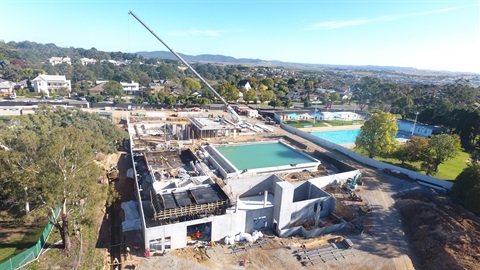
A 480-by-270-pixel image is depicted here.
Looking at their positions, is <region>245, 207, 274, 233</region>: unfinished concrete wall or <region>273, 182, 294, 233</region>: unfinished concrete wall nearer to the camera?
<region>273, 182, 294, 233</region>: unfinished concrete wall

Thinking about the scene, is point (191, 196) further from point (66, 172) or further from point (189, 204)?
point (66, 172)

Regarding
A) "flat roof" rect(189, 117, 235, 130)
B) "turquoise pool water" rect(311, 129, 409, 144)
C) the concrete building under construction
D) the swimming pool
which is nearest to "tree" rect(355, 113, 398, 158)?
the concrete building under construction

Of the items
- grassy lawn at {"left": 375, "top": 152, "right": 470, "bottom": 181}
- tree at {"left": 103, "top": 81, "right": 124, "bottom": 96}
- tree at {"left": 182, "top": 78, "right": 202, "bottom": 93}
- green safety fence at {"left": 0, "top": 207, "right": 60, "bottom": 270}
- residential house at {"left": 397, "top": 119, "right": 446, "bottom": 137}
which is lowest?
green safety fence at {"left": 0, "top": 207, "right": 60, "bottom": 270}

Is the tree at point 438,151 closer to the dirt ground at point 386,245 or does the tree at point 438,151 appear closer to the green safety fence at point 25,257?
the dirt ground at point 386,245

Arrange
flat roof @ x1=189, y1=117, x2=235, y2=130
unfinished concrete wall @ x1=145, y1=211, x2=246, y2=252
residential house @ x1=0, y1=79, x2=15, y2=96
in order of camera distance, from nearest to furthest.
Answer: unfinished concrete wall @ x1=145, y1=211, x2=246, y2=252 → flat roof @ x1=189, y1=117, x2=235, y2=130 → residential house @ x1=0, y1=79, x2=15, y2=96

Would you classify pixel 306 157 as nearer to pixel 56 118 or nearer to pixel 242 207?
pixel 242 207

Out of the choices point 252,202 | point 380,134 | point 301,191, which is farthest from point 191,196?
point 380,134

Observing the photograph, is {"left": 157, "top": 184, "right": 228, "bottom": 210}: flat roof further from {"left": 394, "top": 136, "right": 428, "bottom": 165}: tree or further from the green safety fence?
{"left": 394, "top": 136, "right": 428, "bottom": 165}: tree

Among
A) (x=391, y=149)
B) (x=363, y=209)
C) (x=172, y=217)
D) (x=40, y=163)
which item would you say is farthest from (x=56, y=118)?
(x=391, y=149)
